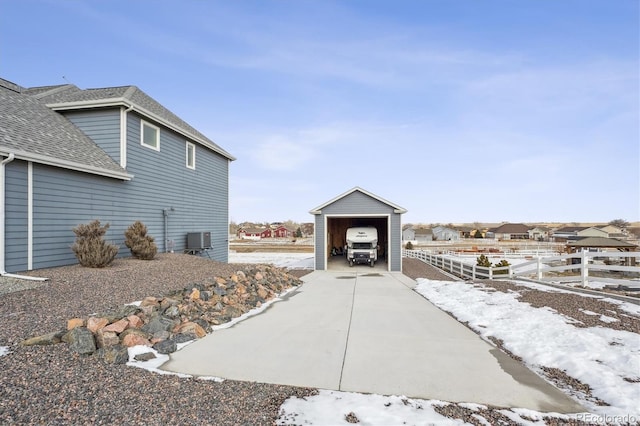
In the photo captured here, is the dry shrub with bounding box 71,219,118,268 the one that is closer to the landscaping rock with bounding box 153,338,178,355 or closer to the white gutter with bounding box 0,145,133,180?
the white gutter with bounding box 0,145,133,180

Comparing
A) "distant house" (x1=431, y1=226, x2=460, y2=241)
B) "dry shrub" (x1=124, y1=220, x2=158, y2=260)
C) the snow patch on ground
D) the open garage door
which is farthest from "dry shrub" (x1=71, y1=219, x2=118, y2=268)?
"distant house" (x1=431, y1=226, x2=460, y2=241)

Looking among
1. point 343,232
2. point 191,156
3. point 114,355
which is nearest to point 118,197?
point 191,156

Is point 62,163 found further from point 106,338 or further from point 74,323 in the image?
point 106,338

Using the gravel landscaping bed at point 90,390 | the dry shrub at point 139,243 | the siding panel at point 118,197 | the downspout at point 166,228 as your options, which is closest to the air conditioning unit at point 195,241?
the siding panel at point 118,197

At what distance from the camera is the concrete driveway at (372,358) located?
344 centimetres

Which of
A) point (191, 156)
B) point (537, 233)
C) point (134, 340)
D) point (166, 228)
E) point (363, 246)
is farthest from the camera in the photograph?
point (537, 233)

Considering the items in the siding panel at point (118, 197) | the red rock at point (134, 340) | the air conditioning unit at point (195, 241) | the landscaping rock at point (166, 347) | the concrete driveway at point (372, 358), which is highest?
the siding panel at point (118, 197)

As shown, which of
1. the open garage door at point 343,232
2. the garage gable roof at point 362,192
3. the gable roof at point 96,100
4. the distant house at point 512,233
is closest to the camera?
the gable roof at point 96,100

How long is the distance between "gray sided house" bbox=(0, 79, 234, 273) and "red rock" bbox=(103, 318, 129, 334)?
15.5ft

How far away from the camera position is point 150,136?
38.1ft

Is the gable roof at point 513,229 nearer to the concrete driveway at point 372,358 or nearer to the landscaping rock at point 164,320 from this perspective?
the concrete driveway at point 372,358

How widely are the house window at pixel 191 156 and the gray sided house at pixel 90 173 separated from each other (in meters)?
0.04

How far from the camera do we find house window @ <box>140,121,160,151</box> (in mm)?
11219

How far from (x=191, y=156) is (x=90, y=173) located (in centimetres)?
525
